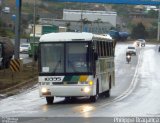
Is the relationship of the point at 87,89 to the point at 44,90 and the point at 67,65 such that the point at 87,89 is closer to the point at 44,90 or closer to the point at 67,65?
the point at 67,65

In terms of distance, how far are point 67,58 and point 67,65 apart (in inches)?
11.2

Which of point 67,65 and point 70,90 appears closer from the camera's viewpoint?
point 70,90

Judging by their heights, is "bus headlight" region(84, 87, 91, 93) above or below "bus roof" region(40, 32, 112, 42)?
below

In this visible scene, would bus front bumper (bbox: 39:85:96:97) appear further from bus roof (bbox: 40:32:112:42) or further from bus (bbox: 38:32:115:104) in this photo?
bus roof (bbox: 40:32:112:42)

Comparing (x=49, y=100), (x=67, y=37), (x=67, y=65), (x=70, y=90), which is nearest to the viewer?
(x=70, y=90)

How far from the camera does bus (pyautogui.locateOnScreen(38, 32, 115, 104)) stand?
2677 centimetres

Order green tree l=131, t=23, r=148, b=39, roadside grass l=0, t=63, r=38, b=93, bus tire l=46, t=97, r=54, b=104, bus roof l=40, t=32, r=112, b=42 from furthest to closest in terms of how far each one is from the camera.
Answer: green tree l=131, t=23, r=148, b=39 < roadside grass l=0, t=63, r=38, b=93 < bus tire l=46, t=97, r=54, b=104 < bus roof l=40, t=32, r=112, b=42

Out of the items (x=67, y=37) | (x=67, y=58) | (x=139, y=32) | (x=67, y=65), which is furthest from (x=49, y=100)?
(x=139, y=32)

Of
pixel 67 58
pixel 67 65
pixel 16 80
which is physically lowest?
pixel 16 80

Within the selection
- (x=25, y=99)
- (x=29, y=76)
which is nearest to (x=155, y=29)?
(x=29, y=76)

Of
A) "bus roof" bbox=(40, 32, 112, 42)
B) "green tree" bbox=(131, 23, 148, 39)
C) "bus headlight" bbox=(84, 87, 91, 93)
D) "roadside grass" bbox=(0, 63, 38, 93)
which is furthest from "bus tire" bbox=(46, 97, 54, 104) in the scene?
"green tree" bbox=(131, 23, 148, 39)

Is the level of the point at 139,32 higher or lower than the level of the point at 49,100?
lower

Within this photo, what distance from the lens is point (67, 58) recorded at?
88.2 feet

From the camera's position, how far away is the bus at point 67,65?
Answer: 87.8 feet
